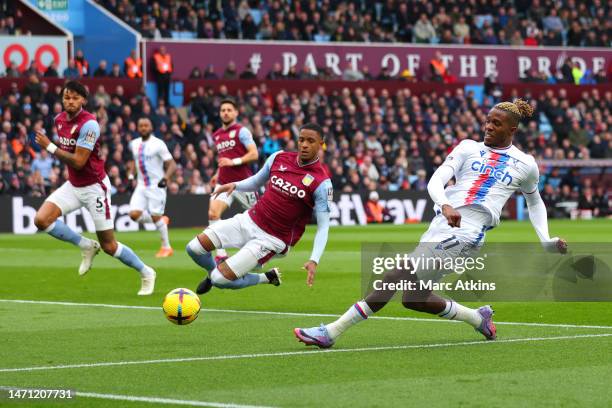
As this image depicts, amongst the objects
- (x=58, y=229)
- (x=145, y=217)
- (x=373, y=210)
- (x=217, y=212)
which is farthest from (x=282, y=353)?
(x=373, y=210)

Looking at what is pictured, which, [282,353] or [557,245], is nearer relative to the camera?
[282,353]

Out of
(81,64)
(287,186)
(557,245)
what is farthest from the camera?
(81,64)

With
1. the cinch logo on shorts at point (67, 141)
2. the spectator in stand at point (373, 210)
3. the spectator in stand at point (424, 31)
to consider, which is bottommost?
the spectator in stand at point (373, 210)

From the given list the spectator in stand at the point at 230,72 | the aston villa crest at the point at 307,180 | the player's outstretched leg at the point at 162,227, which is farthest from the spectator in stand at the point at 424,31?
the aston villa crest at the point at 307,180

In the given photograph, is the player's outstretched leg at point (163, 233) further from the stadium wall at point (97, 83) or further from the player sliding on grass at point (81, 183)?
the stadium wall at point (97, 83)

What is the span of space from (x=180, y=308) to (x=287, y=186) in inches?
Result: 57.3

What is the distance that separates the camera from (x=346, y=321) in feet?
33.2

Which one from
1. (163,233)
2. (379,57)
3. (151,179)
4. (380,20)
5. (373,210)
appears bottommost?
(373,210)

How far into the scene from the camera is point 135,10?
39844mm

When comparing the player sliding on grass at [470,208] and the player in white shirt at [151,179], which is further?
the player in white shirt at [151,179]

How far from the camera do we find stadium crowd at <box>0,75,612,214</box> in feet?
105

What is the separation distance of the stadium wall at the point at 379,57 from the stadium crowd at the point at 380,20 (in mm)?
617

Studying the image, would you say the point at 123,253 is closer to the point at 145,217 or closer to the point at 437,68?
the point at 145,217

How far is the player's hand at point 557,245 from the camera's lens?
Answer: 1017 cm
